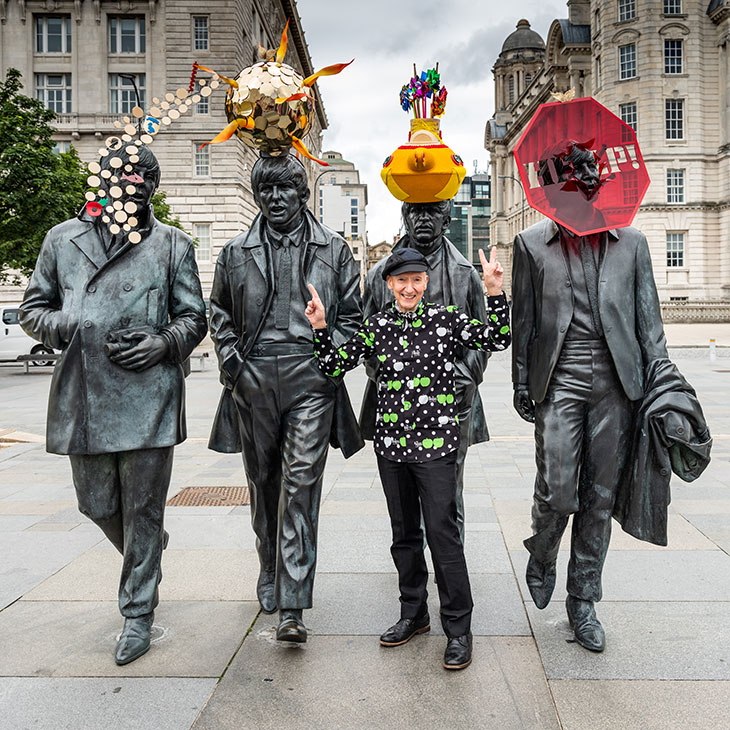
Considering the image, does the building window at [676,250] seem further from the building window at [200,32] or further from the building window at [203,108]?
the building window at [200,32]

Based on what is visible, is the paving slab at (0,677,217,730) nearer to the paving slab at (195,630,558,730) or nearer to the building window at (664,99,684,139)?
the paving slab at (195,630,558,730)

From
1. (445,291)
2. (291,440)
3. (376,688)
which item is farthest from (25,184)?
(376,688)

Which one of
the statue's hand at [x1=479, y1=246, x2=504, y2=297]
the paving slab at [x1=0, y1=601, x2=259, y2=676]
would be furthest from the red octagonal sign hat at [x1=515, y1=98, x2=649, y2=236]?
the paving slab at [x1=0, y1=601, x2=259, y2=676]

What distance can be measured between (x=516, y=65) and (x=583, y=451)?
10963 centimetres

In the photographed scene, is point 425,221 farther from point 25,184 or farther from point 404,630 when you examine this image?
point 25,184

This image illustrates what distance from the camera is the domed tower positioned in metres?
103

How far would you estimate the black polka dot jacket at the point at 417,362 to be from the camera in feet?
11.6

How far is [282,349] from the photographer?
3898 millimetres

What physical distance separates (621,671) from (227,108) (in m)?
3.31

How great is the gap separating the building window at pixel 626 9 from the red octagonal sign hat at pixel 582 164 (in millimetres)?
51899

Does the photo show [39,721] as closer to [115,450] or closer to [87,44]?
[115,450]

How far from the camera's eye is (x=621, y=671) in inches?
135

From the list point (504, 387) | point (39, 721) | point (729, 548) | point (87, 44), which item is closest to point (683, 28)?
point (87, 44)

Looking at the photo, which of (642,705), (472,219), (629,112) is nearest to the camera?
(642,705)
